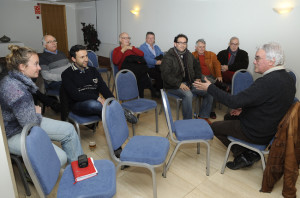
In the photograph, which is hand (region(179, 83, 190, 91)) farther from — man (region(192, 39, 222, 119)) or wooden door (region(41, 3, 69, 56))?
wooden door (region(41, 3, 69, 56))

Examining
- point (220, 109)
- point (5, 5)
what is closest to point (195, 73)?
point (220, 109)

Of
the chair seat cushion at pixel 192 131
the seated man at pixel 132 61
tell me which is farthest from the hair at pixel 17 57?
the seated man at pixel 132 61

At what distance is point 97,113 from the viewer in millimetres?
2410

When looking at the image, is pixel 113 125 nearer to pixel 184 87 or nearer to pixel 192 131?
pixel 192 131

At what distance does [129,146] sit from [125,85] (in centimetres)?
131

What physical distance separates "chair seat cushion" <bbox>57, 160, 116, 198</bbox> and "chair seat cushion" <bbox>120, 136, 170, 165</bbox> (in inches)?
8.2

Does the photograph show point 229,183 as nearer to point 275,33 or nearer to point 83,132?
point 83,132

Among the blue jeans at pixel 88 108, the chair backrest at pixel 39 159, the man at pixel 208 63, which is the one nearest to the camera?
the chair backrest at pixel 39 159

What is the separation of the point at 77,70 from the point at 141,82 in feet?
5.15

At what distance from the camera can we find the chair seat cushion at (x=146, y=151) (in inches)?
66.0

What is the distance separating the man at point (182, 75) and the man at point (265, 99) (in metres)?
1.07

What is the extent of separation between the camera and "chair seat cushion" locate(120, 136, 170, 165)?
1677 millimetres

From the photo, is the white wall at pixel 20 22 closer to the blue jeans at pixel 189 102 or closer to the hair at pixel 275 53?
the blue jeans at pixel 189 102

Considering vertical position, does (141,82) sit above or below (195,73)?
below
